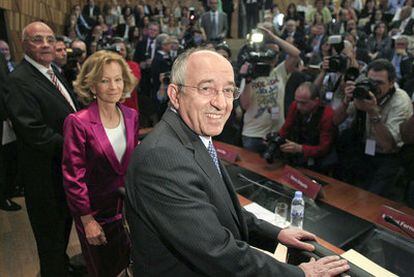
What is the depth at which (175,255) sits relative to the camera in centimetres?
98

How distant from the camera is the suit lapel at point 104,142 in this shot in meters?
1.70

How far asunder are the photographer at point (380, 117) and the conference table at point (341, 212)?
0.37 meters

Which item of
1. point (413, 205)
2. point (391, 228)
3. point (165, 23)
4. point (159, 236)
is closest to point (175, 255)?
point (159, 236)

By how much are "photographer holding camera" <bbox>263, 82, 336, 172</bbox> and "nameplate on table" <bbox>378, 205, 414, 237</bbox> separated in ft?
2.91

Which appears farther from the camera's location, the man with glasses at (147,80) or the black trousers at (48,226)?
the man with glasses at (147,80)

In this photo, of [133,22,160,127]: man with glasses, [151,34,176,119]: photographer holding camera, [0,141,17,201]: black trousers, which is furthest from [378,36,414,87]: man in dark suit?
[0,141,17,201]: black trousers

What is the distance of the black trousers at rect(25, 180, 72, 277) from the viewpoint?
6.41 feet

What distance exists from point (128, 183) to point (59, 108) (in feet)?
3.65

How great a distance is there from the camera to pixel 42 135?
6.06ft

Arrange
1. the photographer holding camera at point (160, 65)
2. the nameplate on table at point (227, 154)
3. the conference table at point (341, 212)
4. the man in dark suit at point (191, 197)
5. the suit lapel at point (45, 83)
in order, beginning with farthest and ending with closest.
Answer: the photographer holding camera at point (160, 65) < the nameplate on table at point (227, 154) < the suit lapel at point (45, 83) < the conference table at point (341, 212) < the man in dark suit at point (191, 197)

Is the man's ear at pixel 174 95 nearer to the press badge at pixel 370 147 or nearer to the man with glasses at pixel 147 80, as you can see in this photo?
the press badge at pixel 370 147

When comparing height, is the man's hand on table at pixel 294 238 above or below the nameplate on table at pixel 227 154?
above

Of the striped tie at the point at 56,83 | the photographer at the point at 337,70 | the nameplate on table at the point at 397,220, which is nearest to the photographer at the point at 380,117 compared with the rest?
the photographer at the point at 337,70

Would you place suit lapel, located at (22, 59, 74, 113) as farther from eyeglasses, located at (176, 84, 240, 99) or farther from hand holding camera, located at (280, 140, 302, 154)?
hand holding camera, located at (280, 140, 302, 154)
